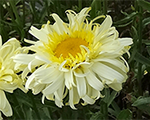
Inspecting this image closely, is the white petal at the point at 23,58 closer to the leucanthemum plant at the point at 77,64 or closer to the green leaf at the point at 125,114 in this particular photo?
the leucanthemum plant at the point at 77,64

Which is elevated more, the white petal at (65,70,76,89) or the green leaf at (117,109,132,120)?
the white petal at (65,70,76,89)

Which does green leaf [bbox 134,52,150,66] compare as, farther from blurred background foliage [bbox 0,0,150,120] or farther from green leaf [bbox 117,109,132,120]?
green leaf [bbox 117,109,132,120]

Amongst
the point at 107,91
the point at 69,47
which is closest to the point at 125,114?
the point at 107,91

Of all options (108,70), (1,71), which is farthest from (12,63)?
(108,70)

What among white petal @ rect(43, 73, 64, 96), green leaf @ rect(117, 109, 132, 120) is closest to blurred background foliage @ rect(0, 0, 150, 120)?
green leaf @ rect(117, 109, 132, 120)

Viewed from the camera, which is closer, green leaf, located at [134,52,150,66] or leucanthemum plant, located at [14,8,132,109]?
leucanthemum plant, located at [14,8,132,109]

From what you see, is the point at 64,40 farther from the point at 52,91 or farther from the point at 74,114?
the point at 74,114

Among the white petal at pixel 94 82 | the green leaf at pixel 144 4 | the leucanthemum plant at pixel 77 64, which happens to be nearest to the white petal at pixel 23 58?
the leucanthemum plant at pixel 77 64

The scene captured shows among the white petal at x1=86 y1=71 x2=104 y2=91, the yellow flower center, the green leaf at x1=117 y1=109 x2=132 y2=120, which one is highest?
the yellow flower center
